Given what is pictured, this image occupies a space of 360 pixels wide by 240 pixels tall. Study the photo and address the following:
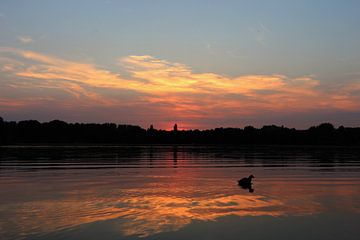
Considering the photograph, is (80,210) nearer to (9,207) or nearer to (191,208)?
(9,207)

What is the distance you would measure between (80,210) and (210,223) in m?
6.28

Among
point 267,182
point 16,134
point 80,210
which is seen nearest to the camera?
point 80,210

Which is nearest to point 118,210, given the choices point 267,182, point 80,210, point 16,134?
point 80,210

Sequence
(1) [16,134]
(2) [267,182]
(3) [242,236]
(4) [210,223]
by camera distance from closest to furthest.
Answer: (3) [242,236]
(4) [210,223]
(2) [267,182]
(1) [16,134]

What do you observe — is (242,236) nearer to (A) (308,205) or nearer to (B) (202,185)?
(A) (308,205)

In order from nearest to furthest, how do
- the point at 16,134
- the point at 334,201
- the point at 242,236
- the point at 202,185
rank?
the point at 242,236 < the point at 334,201 < the point at 202,185 < the point at 16,134

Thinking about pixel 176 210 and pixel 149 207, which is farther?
pixel 149 207

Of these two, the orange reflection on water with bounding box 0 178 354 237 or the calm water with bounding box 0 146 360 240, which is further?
the orange reflection on water with bounding box 0 178 354 237

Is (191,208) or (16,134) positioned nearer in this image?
(191,208)

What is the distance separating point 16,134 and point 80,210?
18809cm

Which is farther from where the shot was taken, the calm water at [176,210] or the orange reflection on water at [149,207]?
the orange reflection on water at [149,207]

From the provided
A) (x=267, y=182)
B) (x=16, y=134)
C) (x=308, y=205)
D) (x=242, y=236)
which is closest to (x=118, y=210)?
(x=242, y=236)

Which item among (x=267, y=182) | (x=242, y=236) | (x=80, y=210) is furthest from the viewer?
(x=267, y=182)

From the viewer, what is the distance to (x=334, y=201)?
23.2 m
